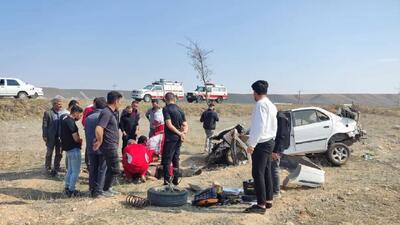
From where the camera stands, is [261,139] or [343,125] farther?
[343,125]

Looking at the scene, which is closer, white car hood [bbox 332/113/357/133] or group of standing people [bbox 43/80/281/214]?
group of standing people [bbox 43/80/281/214]

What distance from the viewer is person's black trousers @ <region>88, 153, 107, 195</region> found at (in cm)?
680

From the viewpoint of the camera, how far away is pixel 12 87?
26719mm

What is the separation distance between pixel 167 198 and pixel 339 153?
20.3 ft

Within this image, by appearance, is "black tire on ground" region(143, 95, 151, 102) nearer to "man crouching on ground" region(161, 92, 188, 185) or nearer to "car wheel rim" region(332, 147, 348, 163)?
"car wheel rim" region(332, 147, 348, 163)

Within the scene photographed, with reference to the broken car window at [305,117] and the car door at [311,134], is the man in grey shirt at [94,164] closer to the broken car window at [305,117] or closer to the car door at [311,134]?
the car door at [311,134]

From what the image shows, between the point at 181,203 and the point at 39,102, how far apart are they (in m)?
21.0

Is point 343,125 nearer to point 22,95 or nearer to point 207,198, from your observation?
point 207,198

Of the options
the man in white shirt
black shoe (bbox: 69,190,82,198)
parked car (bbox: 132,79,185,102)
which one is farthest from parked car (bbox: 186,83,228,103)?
the man in white shirt

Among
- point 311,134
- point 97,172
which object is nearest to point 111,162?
point 97,172

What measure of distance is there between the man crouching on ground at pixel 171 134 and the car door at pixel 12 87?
22.3 m

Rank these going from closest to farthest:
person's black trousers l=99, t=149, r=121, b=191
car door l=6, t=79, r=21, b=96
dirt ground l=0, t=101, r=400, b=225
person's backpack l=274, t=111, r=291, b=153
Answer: dirt ground l=0, t=101, r=400, b=225 → person's backpack l=274, t=111, r=291, b=153 → person's black trousers l=99, t=149, r=121, b=191 → car door l=6, t=79, r=21, b=96

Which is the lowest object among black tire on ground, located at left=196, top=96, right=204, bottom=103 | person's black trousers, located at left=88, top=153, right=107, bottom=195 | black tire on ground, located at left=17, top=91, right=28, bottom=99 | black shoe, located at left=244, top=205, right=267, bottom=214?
black shoe, located at left=244, top=205, right=267, bottom=214

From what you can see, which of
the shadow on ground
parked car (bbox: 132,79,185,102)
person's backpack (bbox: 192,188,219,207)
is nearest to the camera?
person's backpack (bbox: 192,188,219,207)
